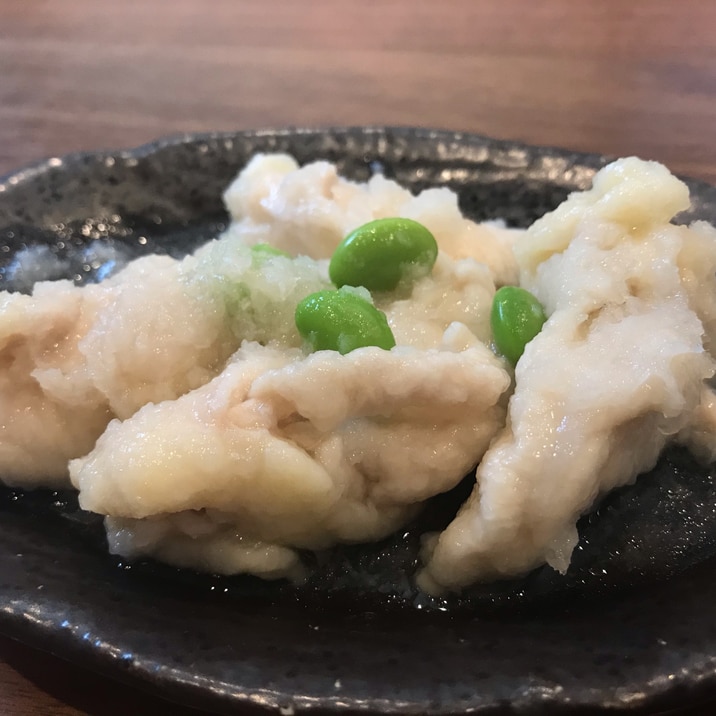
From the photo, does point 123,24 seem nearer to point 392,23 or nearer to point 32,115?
point 32,115

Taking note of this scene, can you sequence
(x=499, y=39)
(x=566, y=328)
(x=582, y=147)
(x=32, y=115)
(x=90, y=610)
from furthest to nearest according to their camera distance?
(x=499, y=39) < (x=32, y=115) < (x=582, y=147) < (x=566, y=328) < (x=90, y=610)

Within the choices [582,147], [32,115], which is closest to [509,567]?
[582,147]

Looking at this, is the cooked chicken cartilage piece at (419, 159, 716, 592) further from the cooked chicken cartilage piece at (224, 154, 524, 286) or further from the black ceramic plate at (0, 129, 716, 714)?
the cooked chicken cartilage piece at (224, 154, 524, 286)

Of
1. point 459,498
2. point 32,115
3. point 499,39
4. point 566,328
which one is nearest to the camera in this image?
point 566,328

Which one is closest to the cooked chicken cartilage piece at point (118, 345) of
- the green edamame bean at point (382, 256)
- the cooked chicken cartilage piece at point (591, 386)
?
the green edamame bean at point (382, 256)

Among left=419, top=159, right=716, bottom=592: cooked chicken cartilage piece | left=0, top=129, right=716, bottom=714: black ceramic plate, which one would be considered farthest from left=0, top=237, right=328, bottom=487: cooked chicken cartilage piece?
left=419, top=159, right=716, bottom=592: cooked chicken cartilage piece

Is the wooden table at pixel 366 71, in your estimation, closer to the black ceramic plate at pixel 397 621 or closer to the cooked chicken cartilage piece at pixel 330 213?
the cooked chicken cartilage piece at pixel 330 213

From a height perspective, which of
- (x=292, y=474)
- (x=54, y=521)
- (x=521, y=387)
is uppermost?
(x=521, y=387)
